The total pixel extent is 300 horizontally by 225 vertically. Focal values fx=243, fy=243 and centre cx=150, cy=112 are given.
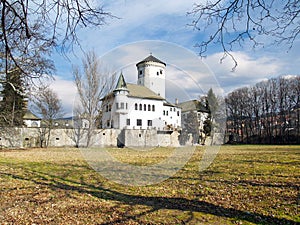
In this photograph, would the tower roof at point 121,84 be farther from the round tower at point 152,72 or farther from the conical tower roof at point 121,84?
the round tower at point 152,72

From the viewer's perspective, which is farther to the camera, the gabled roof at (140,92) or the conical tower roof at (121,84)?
the gabled roof at (140,92)

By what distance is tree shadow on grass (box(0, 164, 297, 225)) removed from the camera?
4.52 m

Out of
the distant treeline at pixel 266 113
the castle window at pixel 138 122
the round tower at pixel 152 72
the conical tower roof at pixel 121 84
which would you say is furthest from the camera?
the distant treeline at pixel 266 113

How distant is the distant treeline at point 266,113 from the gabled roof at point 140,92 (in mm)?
21793

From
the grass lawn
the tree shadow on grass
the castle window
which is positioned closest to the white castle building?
the castle window

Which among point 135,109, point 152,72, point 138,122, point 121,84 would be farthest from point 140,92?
point 152,72

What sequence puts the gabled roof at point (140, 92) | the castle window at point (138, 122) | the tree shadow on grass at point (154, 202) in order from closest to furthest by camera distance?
the tree shadow on grass at point (154, 202), the castle window at point (138, 122), the gabled roof at point (140, 92)

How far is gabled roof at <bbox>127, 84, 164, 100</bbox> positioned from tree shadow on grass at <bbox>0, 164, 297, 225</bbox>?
34002mm

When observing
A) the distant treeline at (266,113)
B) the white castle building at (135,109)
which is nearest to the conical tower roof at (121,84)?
the white castle building at (135,109)

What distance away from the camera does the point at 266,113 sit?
54469 mm

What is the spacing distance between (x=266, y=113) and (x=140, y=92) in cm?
3046

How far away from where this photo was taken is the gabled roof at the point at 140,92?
42.0 metres

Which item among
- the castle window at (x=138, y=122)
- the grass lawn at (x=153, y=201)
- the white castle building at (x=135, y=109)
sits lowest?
the grass lawn at (x=153, y=201)

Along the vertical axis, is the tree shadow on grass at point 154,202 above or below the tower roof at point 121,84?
below
